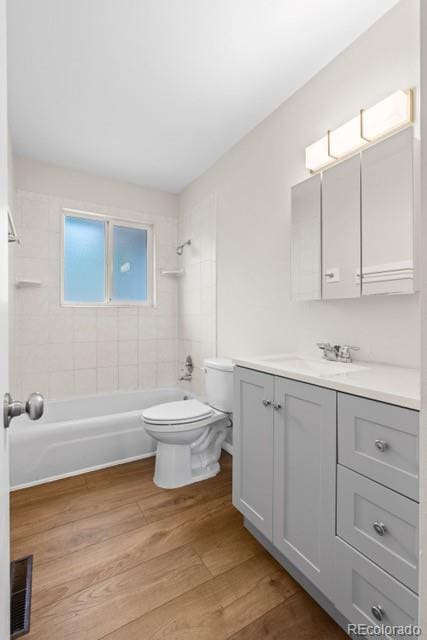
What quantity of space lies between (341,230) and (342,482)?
3.66ft

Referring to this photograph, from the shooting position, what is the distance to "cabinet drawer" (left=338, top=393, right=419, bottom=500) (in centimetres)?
86

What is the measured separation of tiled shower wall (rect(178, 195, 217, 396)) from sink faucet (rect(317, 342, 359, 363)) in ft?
4.16

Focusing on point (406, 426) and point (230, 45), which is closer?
point (406, 426)

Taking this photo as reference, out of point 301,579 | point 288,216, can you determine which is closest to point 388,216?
point 288,216

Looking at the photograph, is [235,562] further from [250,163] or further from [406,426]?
[250,163]

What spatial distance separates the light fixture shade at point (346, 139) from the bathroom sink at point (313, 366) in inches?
40.3

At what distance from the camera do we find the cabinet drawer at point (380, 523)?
0.86 meters

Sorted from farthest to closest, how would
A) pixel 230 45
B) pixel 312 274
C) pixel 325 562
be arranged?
1. pixel 312 274
2. pixel 230 45
3. pixel 325 562

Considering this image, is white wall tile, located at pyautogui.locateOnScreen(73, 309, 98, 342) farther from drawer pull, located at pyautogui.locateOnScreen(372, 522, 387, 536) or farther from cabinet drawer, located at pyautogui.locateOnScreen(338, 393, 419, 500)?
drawer pull, located at pyautogui.locateOnScreen(372, 522, 387, 536)

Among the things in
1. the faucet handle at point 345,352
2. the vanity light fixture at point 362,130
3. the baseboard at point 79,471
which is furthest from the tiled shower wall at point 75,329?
the faucet handle at point 345,352

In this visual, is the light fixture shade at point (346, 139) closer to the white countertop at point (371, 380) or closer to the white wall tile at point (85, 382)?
the white countertop at point (371, 380)

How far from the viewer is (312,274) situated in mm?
1665

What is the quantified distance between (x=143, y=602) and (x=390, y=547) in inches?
38.2

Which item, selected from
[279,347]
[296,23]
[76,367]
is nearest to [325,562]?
[279,347]
